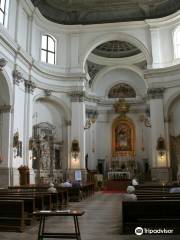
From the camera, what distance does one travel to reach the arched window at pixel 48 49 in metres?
22.6

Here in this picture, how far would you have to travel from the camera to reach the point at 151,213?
6.55m

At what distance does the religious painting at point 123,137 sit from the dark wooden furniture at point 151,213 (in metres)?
22.3

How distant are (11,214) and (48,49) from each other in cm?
1747

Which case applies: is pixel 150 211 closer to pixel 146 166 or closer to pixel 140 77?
pixel 146 166

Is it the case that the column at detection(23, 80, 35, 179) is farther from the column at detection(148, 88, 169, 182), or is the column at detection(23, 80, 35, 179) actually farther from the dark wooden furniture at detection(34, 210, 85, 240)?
the dark wooden furniture at detection(34, 210, 85, 240)

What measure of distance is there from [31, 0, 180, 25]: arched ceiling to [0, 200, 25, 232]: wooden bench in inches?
698

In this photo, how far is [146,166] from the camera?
2744cm

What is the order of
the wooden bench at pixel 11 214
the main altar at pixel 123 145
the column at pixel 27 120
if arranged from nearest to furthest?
the wooden bench at pixel 11 214 → the column at pixel 27 120 → the main altar at pixel 123 145

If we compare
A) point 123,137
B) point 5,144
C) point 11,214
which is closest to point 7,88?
point 5,144

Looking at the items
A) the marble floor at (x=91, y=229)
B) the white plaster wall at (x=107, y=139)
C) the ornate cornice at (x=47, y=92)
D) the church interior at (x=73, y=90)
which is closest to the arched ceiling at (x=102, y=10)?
the church interior at (x=73, y=90)

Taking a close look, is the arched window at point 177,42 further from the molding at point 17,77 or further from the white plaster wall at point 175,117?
the molding at point 17,77

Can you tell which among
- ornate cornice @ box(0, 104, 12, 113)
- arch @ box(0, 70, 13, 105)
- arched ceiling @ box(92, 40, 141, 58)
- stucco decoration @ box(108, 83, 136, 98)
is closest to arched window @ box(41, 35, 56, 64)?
arch @ box(0, 70, 13, 105)

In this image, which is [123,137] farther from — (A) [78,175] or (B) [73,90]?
(A) [78,175]

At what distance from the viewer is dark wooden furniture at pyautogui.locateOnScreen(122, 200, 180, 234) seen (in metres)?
6.45
